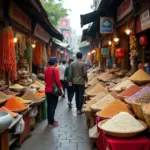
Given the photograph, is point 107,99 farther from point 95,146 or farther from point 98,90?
point 98,90

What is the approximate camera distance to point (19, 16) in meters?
8.62

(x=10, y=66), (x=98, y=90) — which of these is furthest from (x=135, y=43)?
(x=10, y=66)

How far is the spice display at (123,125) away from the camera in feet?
11.4

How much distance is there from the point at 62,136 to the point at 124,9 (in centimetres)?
488

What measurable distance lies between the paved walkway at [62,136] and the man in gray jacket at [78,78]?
851mm

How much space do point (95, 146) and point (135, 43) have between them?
141 inches

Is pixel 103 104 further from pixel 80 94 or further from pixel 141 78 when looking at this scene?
pixel 80 94

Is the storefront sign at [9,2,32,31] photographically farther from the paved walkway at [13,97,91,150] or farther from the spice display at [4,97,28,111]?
the paved walkway at [13,97,91,150]

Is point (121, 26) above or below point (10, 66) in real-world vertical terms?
above

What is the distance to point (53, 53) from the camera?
23125 millimetres

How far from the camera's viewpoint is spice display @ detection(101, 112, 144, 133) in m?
3.48

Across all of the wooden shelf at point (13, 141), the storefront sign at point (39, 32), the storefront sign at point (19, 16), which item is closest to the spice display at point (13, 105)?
the wooden shelf at point (13, 141)

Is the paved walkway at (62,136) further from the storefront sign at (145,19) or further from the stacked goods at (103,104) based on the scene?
the storefront sign at (145,19)

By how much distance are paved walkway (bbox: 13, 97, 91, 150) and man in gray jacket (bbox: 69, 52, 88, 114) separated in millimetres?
851
